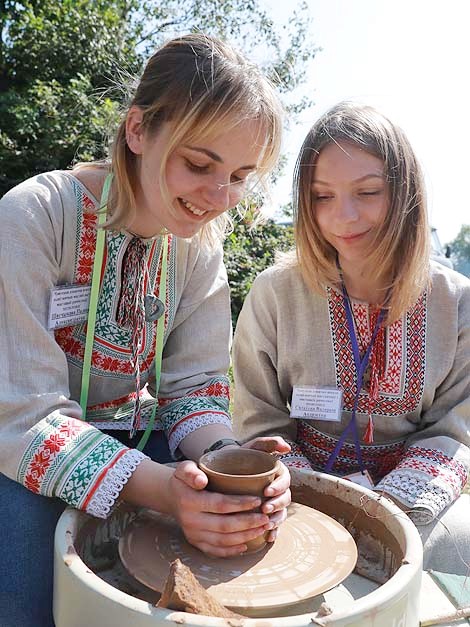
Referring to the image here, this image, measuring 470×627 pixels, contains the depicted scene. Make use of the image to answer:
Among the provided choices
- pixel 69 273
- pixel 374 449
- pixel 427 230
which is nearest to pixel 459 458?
pixel 374 449

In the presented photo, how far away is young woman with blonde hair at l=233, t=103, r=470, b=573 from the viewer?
172cm

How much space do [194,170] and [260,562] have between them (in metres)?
0.80

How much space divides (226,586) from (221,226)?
Answer: 994 mm

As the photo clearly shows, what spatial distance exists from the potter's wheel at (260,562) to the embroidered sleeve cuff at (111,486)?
0.21 feet

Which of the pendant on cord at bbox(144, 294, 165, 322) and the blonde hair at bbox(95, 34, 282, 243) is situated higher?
the blonde hair at bbox(95, 34, 282, 243)

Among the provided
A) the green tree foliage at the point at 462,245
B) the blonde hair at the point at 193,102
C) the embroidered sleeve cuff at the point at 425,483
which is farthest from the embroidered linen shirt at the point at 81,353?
the green tree foliage at the point at 462,245

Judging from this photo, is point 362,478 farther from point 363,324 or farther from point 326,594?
point 326,594

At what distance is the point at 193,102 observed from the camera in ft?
4.37

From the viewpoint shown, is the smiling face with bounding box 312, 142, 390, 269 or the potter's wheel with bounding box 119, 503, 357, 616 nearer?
the potter's wheel with bounding box 119, 503, 357, 616

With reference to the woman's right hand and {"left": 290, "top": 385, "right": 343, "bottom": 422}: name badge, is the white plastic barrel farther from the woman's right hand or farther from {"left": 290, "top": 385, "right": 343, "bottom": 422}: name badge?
{"left": 290, "top": 385, "right": 343, "bottom": 422}: name badge

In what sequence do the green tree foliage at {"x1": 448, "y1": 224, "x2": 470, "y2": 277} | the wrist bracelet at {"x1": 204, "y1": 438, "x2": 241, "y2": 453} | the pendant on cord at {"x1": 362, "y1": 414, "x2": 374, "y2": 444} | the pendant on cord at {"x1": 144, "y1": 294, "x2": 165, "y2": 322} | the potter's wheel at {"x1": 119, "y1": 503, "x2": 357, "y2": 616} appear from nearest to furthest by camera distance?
the potter's wheel at {"x1": 119, "y1": 503, "x2": 357, "y2": 616}
the wrist bracelet at {"x1": 204, "y1": 438, "x2": 241, "y2": 453}
the pendant on cord at {"x1": 144, "y1": 294, "x2": 165, "y2": 322}
the pendant on cord at {"x1": 362, "y1": 414, "x2": 374, "y2": 444}
the green tree foliage at {"x1": 448, "y1": 224, "x2": 470, "y2": 277}

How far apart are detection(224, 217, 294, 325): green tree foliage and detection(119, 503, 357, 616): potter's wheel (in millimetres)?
4128

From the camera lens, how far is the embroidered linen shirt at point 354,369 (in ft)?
5.89

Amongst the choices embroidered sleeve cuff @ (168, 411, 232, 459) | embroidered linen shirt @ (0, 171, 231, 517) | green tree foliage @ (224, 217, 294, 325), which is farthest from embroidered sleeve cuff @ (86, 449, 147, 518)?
green tree foliage @ (224, 217, 294, 325)
